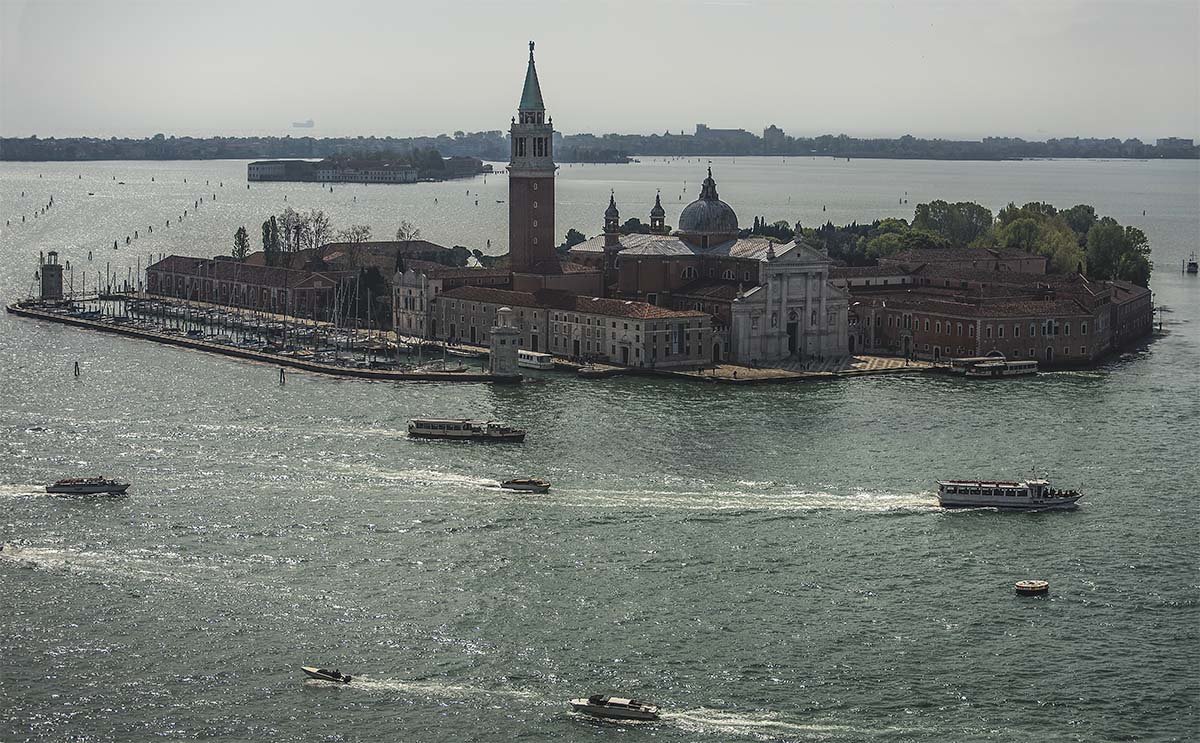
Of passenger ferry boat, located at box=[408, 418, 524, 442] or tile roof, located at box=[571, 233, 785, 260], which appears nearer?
passenger ferry boat, located at box=[408, 418, 524, 442]

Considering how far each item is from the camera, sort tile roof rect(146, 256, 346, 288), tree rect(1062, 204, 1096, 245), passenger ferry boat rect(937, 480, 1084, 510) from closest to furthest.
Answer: passenger ferry boat rect(937, 480, 1084, 510) < tile roof rect(146, 256, 346, 288) < tree rect(1062, 204, 1096, 245)

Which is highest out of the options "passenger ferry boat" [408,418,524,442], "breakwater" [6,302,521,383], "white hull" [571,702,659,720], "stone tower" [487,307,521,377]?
"stone tower" [487,307,521,377]

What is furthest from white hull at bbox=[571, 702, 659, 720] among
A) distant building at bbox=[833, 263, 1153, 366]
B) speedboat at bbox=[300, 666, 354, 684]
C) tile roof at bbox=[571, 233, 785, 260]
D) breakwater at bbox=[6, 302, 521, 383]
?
tile roof at bbox=[571, 233, 785, 260]

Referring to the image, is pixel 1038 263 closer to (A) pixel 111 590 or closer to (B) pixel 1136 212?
(A) pixel 111 590

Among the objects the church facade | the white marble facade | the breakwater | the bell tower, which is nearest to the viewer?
the breakwater

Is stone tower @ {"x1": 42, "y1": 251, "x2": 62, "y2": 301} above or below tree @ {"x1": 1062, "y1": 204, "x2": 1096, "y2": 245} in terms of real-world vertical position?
below

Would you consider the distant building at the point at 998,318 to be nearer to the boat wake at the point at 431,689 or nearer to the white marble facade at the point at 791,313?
the white marble facade at the point at 791,313

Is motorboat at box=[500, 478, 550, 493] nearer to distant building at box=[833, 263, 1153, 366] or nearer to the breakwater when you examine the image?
the breakwater
